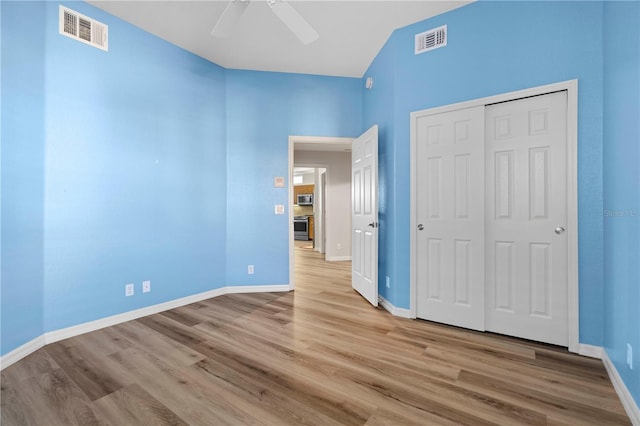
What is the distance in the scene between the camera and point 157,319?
9.45 feet

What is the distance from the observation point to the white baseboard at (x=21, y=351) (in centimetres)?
197

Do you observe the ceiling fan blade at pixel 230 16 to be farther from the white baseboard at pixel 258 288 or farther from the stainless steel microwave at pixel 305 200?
the stainless steel microwave at pixel 305 200

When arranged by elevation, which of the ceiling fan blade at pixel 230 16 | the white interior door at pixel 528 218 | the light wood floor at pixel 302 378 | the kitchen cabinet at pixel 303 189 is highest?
the ceiling fan blade at pixel 230 16

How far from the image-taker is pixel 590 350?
2.11m

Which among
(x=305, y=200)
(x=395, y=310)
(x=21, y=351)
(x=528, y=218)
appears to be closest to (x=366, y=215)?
(x=395, y=310)

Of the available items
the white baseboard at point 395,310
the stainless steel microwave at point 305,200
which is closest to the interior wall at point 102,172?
the white baseboard at point 395,310

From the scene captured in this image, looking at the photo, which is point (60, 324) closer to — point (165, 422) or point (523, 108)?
point (165, 422)

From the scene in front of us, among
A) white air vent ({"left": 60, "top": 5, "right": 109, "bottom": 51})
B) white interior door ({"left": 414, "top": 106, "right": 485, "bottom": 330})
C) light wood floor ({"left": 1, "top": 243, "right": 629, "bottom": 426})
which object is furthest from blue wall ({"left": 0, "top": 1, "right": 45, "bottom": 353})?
white interior door ({"left": 414, "top": 106, "right": 485, "bottom": 330})

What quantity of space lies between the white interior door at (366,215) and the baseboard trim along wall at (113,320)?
42.9 inches

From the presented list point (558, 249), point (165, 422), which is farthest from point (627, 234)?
point (165, 422)

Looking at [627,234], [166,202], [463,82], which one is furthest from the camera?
[166,202]

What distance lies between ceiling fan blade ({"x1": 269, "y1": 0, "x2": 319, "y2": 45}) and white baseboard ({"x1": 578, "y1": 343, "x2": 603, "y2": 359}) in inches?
125

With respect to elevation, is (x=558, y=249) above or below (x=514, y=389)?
above

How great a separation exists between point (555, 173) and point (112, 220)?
393 cm
